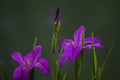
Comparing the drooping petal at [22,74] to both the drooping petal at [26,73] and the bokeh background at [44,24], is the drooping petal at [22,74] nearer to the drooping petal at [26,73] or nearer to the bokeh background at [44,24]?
the drooping petal at [26,73]

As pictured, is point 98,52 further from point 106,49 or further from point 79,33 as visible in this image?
point 79,33

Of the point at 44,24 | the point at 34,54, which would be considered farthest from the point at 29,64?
the point at 44,24

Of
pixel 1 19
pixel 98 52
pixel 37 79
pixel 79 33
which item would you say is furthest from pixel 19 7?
pixel 79 33

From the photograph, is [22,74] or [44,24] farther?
[44,24]

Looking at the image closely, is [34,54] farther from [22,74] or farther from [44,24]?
[44,24]

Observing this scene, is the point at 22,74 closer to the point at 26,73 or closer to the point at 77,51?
the point at 26,73

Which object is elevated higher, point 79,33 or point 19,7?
point 19,7

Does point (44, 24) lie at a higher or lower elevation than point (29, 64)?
higher
